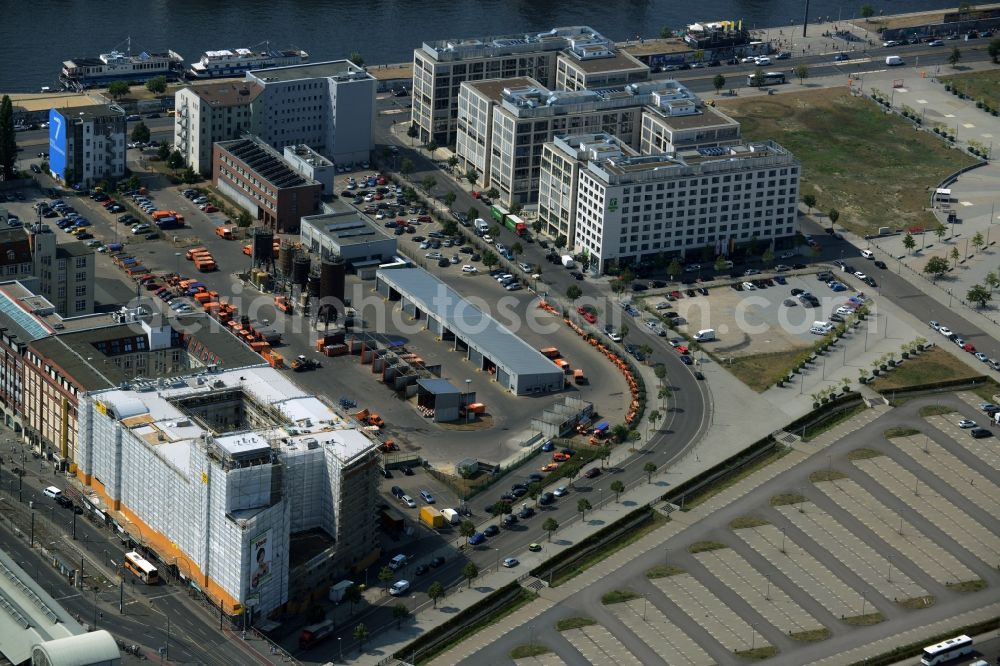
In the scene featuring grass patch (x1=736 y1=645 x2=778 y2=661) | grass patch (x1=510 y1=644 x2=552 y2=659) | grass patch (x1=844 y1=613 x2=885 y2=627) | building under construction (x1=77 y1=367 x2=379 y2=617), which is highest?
building under construction (x1=77 y1=367 x2=379 y2=617)

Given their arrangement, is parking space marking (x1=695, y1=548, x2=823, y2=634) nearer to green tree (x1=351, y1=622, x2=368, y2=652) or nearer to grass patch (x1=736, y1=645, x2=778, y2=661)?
grass patch (x1=736, y1=645, x2=778, y2=661)

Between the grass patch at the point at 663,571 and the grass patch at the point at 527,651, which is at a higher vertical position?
the grass patch at the point at 663,571

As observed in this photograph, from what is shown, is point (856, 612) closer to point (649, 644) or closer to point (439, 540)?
point (649, 644)

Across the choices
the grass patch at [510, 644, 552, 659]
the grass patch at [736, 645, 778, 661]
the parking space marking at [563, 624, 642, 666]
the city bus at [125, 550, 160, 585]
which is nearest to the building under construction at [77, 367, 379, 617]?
the city bus at [125, 550, 160, 585]

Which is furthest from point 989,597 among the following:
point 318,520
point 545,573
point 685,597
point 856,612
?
point 318,520

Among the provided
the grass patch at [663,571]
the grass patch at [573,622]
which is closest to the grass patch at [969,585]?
the grass patch at [663,571]

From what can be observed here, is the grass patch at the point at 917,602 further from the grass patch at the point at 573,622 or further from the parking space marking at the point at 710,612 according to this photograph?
the grass patch at the point at 573,622
